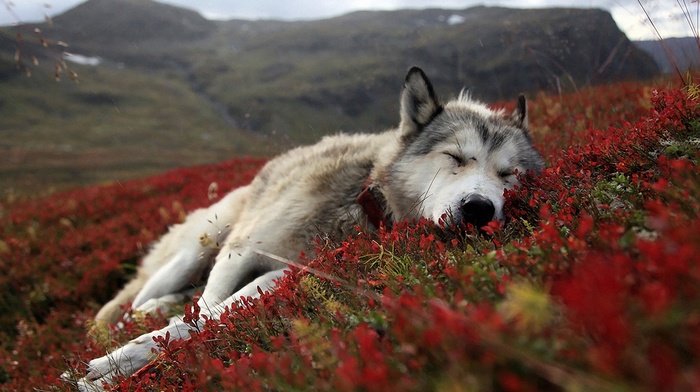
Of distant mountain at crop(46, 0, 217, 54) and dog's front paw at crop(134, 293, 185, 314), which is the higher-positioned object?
distant mountain at crop(46, 0, 217, 54)

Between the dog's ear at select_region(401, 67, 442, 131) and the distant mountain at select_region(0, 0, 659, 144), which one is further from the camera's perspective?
the distant mountain at select_region(0, 0, 659, 144)

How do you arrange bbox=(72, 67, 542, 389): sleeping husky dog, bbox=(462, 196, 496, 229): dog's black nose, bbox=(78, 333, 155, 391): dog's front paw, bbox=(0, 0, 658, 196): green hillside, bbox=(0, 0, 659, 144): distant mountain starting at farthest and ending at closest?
bbox=(0, 0, 659, 144): distant mountain → bbox=(0, 0, 658, 196): green hillside → bbox=(72, 67, 542, 389): sleeping husky dog → bbox=(462, 196, 496, 229): dog's black nose → bbox=(78, 333, 155, 391): dog's front paw

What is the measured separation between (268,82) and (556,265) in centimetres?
11462

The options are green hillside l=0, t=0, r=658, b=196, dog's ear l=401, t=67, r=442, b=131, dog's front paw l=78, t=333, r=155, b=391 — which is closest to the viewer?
dog's front paw l=78, t=333, r=155, b=391

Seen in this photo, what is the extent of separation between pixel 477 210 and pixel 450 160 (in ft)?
3.06

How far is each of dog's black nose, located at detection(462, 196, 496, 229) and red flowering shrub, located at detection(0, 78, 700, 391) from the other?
228 mm

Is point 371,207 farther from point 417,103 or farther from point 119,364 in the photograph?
point 119,364

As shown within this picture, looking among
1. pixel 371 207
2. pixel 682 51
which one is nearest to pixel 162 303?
pixel 371 207

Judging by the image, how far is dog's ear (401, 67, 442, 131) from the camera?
15.3ft

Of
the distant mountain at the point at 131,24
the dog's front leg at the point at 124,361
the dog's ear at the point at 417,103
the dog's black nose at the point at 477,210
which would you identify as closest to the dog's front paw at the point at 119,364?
the dog's front leg at the point at 124,361

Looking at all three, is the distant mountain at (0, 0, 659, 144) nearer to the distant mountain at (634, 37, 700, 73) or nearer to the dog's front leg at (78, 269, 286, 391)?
the distant mountain at (634, 37, 700, 73)

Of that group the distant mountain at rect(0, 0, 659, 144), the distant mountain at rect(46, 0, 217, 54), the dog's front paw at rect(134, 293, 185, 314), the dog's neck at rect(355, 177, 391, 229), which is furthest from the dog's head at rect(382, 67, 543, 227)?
the distant mountain at rect(46, 0, 217, 54)

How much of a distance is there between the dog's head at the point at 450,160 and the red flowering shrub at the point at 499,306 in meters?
0.28

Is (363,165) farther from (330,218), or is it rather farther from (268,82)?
(268,82)
